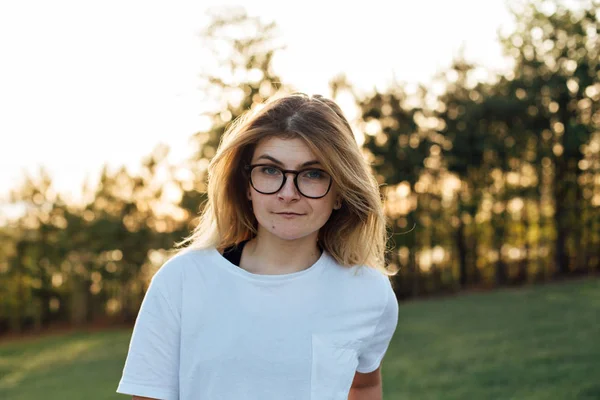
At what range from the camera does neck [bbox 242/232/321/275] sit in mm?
2094

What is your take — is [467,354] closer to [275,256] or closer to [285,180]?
[275,256]

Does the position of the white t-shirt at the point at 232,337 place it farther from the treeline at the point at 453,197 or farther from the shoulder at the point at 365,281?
the treeline at the point at 453,197

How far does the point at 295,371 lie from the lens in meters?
1.98

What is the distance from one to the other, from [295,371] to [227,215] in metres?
0.51

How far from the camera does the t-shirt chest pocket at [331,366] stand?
6.57 feet

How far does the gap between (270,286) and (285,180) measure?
11.5 inches

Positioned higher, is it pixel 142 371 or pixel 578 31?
pixel 578 31

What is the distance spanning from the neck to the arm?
0.42 metres

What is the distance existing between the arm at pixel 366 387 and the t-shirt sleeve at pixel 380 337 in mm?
40

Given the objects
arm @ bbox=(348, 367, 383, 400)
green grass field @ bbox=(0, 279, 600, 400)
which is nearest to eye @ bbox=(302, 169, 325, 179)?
arm @ bbox=(348, 367, 383, 400)

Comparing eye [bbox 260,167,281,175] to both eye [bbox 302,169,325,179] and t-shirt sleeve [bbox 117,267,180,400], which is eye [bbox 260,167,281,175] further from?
t-shirt sleeve [bbox 117,267,180,400]

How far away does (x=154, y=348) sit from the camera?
194 centimetres

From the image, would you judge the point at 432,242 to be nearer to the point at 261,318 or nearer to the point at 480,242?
the point at 480,242

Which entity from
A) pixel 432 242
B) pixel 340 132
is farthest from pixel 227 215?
pixel 432 242
